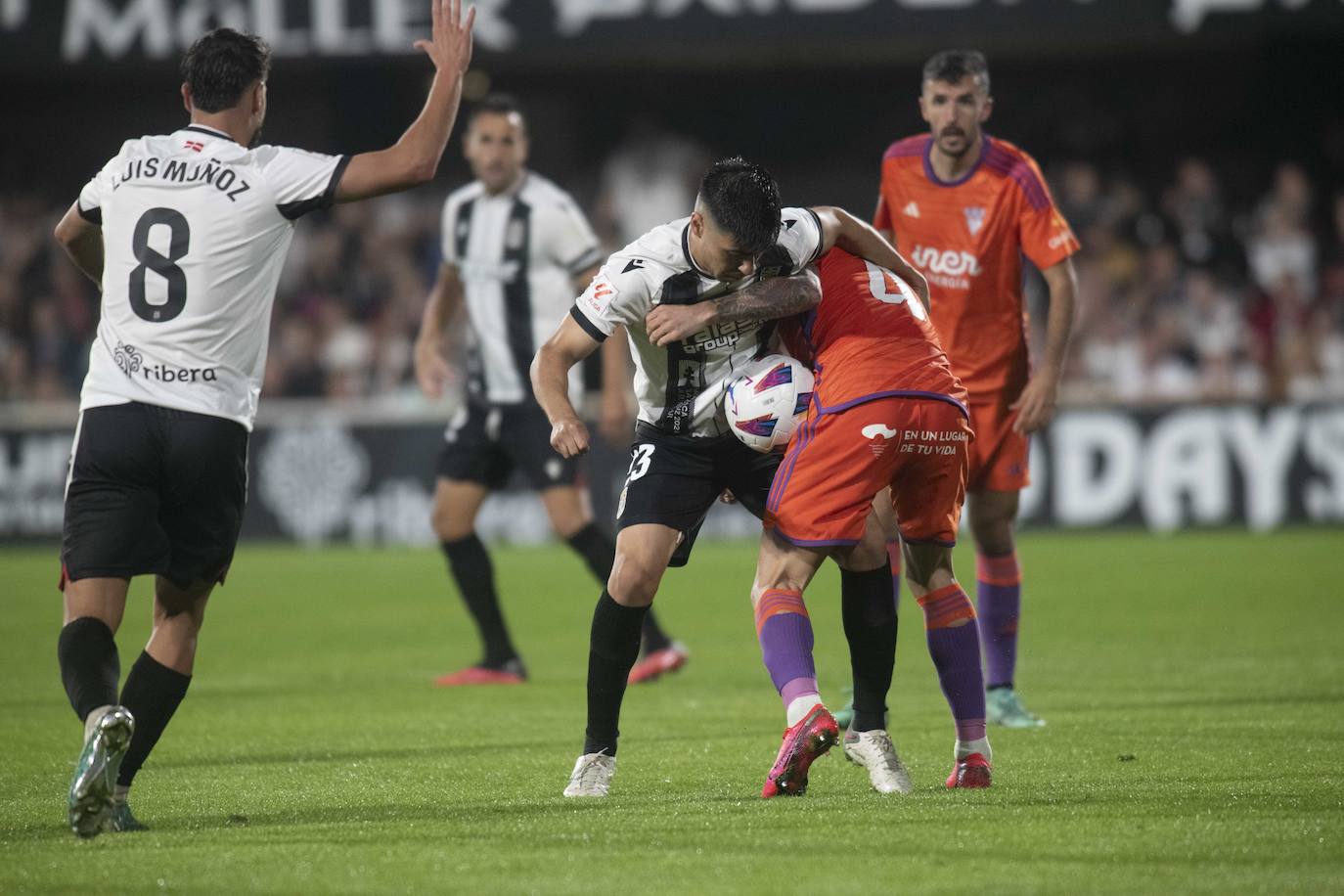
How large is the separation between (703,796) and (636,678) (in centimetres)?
355

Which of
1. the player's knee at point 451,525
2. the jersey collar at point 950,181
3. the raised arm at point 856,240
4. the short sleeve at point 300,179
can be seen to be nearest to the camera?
the short sleeve at point 300,179

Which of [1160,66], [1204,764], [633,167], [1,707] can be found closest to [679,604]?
[1,707]

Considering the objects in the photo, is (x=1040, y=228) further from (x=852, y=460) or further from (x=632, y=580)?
(x=632, y=580)

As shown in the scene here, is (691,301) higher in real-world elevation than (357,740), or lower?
higher

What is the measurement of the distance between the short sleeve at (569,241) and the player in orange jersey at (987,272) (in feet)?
7.06

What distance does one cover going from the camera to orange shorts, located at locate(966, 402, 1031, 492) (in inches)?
291

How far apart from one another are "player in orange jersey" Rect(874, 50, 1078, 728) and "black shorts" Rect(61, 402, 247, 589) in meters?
3.04

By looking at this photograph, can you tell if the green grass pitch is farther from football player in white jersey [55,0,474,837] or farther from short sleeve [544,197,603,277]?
short sleeve [544,197,603,277]

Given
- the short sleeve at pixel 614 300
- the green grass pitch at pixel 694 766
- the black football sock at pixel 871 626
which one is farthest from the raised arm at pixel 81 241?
the black football sock at pixel 871 626

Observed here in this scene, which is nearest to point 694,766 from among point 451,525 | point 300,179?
point 300,179

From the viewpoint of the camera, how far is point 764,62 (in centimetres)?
2122

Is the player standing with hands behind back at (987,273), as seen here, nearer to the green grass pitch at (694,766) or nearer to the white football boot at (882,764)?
the green grass pitch at (694,766)

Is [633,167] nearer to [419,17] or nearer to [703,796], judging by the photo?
[419,17]

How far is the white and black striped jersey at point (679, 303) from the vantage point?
5418mm
